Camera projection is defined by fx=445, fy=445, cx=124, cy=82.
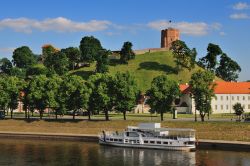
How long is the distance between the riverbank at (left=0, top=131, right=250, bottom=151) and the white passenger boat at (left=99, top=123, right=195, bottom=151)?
10.1 feet

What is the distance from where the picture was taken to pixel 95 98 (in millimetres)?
107000

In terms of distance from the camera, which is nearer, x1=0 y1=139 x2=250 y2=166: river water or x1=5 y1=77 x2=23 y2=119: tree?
x1=0 y1=139 x2=250 y2=166: river water

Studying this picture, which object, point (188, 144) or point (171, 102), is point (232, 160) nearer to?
point (188, 144)

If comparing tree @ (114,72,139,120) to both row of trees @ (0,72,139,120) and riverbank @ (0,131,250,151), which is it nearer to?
row of trees @ (0,72,139,120)

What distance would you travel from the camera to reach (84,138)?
302 ft

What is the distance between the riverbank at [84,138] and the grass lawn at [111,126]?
4.14m

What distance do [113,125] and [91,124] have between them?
5.53m

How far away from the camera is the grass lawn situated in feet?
278

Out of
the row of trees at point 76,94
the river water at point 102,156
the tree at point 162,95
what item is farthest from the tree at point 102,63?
the river water at point 102,156

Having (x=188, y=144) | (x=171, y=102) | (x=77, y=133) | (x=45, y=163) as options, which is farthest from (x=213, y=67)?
(x=45, y=163)

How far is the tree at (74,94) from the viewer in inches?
4213

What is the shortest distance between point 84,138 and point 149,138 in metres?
15.8

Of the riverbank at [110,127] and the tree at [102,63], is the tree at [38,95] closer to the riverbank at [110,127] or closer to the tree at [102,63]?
the riverbank at [110,127]

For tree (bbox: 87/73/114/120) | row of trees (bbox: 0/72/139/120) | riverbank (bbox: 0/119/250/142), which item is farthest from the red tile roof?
riverbank (bbox: 0/119/250/142)
